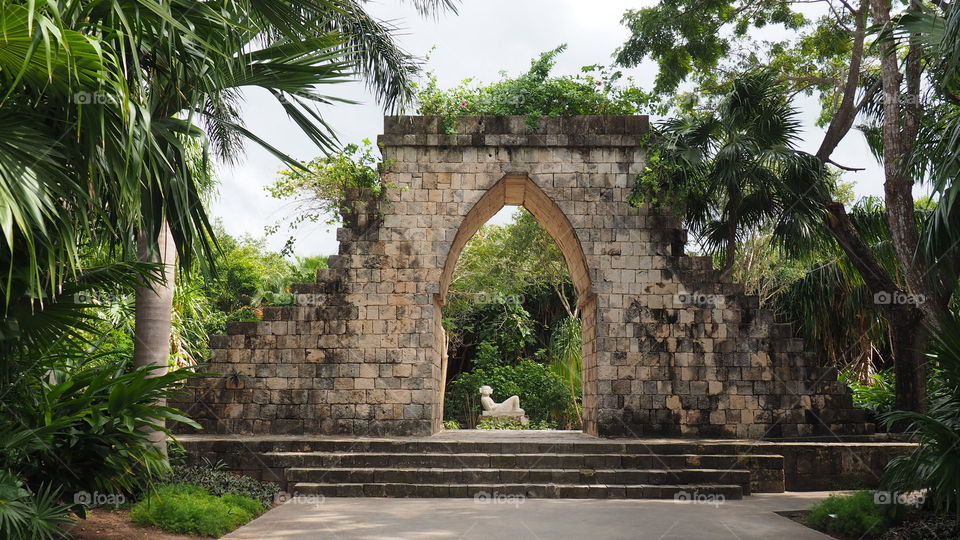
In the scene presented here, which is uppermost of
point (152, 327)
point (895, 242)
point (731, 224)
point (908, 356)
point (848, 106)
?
point (848, 106)

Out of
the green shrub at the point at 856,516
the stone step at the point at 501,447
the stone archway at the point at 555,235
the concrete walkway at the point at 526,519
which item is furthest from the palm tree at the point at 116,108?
the green shrub at the point at 856,516

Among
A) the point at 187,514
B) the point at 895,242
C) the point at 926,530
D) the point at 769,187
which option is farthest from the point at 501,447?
the point at 895,242

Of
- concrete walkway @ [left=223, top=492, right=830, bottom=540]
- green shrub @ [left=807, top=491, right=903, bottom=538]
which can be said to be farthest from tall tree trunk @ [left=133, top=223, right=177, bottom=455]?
green shrub @ [left=807, top=491, right=903, bottom=538]

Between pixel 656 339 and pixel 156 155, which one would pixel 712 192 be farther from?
pixel 156 155

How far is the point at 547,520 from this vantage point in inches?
243

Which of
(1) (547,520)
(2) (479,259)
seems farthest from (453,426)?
(1) (547,520)

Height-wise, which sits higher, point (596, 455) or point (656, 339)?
point (656, 339)

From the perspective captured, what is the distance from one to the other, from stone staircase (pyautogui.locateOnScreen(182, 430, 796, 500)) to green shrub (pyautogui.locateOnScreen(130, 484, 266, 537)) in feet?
5.89

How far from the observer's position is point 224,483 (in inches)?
296

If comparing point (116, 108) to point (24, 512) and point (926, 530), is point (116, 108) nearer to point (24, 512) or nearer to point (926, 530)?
point (24, 512)

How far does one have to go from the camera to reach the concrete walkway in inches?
218

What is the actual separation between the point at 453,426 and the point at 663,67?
→ 875 cm

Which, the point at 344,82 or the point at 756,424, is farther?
the point at 756,424

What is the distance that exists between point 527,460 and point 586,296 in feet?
9.76
